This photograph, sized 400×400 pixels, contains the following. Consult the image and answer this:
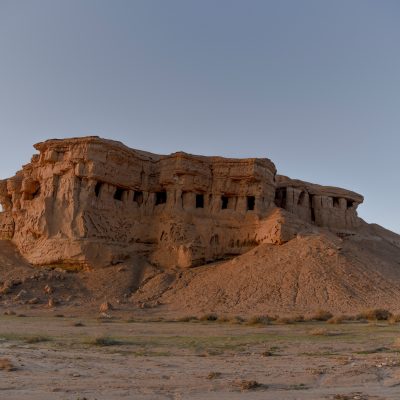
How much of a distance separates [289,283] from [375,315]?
570cm

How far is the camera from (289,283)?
23953mm

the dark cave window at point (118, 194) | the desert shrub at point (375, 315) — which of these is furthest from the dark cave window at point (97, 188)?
the desert shrub at point (375, 315)

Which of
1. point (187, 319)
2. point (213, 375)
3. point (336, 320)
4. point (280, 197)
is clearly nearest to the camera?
point (213, 375)

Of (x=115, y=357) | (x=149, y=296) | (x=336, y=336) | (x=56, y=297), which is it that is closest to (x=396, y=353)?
(x=336, y=336)

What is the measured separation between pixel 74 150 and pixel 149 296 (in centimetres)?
1070

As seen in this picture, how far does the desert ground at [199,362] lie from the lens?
6.44 meters

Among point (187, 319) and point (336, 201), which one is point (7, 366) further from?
point (336, 201)

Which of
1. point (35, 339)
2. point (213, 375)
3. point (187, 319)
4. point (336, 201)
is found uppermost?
point (336, 201)

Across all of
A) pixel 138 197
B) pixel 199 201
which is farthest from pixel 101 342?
pixel 199 201

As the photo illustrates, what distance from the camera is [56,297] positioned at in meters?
24.7

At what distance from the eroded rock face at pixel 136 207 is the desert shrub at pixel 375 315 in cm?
978

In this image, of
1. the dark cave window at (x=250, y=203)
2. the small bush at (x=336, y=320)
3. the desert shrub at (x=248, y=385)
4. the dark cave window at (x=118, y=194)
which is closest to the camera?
the desert shrub at (x=248, y=385)

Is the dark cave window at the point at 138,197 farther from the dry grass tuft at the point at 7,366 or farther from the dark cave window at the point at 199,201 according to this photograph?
the dry grass tuft at the point at 7,366

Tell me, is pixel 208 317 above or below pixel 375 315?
below
